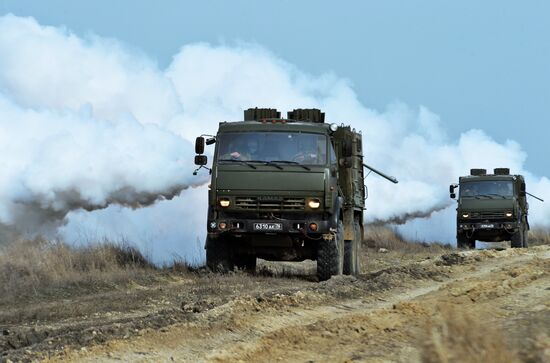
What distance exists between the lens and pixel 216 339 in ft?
30.0

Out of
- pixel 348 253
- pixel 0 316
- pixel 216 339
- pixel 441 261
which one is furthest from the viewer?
pixel 441 261

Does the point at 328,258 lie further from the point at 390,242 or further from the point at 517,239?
the point at 390,242

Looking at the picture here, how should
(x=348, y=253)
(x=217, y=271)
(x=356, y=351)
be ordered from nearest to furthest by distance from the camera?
(x=356, y=351)
(x=217, y=271)
(x=348, y=253)

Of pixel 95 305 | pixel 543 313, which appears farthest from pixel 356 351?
pixel 95 305

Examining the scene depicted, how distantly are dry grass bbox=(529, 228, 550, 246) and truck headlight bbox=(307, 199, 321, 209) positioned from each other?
29.3 m

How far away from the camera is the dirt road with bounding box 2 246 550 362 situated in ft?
20.0

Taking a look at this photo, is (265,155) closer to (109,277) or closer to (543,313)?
(109,277)

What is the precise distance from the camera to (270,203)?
16.3 meters

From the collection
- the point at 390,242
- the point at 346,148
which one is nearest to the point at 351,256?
the point at 346,148

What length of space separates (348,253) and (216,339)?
391 inches

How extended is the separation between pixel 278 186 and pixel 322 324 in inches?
248

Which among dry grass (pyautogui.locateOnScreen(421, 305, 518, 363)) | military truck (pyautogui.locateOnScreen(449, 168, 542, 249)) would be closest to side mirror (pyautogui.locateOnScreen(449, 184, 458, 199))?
military truck (pyautogui.locateOnScreen(449, 168, 542, 249))

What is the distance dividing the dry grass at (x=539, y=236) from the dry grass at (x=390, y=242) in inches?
379

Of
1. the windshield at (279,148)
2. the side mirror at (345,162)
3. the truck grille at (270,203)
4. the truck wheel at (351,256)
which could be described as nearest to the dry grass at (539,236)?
the truck wheel at (351,256)
